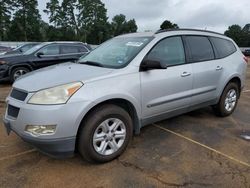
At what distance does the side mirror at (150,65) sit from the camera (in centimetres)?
→ 407

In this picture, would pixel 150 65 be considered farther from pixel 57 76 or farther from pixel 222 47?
pixel 222 47

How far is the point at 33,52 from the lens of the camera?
10359 mm

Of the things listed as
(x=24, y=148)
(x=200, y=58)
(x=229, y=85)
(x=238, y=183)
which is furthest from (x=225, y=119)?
(x=24, y=148)

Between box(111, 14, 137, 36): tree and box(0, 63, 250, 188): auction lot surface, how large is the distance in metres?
65.0

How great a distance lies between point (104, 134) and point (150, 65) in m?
1.14

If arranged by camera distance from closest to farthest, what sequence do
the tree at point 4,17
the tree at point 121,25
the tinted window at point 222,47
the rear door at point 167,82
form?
the rear door at point 167,82 → the tinted window at point 222,47 → the tree at point 4,17 → the tree at point 121,25

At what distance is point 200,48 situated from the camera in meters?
5.26

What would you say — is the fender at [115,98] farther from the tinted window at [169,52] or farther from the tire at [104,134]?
the tinted window at [169,52]

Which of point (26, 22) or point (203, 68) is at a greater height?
point (26, 22)

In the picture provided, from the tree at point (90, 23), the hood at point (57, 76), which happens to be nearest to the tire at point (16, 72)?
the hood at point (57, 76)

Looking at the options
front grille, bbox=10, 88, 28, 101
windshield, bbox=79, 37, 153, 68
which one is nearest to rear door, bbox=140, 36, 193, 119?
windshield, bbox=79, 37, 153, 68

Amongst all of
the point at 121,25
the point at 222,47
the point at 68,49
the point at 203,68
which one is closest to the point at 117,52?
the point at 203,68

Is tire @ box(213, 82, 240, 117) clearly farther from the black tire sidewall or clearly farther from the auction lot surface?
the auction lot surface

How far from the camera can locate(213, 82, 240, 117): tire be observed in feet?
18.9
